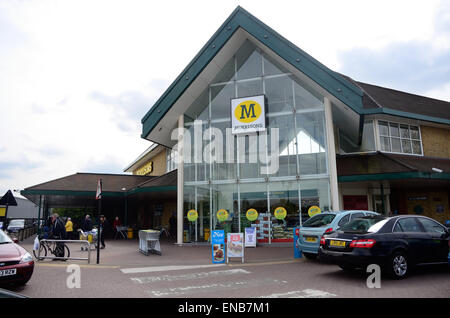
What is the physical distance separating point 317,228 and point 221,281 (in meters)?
3.72

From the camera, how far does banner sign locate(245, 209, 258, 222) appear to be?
15969 mm

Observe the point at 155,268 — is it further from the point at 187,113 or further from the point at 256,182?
the point at 187,113

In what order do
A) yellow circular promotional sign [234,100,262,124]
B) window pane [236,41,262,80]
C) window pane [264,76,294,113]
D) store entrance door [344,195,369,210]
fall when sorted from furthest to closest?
store entrance door [344,195,369,210] → window pane [236,41,262,80] → yellow circular promotional sign [234,100,262,124] → window pane [264,76,294,113]

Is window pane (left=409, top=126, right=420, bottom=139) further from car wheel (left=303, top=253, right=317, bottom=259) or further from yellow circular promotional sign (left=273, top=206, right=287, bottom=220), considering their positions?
car wheel (left=303, top=253, right=317, bottom=259)

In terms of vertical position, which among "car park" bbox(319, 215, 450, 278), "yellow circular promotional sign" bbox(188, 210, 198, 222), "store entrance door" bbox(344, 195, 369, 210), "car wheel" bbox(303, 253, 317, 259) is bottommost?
"car wheel" bbox(303, 253, 317, 259)

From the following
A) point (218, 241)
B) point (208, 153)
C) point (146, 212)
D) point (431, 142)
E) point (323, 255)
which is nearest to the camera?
point (323, 255)

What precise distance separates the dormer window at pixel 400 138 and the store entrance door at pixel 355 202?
2881mm

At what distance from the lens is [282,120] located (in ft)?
54.0

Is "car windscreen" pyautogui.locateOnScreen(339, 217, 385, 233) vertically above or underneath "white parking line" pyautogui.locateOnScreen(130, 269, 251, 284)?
above

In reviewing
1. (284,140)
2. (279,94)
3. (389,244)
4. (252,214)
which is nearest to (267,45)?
(279,94)

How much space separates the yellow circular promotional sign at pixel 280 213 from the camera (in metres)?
15.7

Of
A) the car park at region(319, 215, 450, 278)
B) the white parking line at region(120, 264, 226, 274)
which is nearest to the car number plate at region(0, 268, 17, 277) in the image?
the white parking line at region(120, 264, 226, 274)

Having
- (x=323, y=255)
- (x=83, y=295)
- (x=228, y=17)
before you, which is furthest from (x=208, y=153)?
(x=83, y=295)
